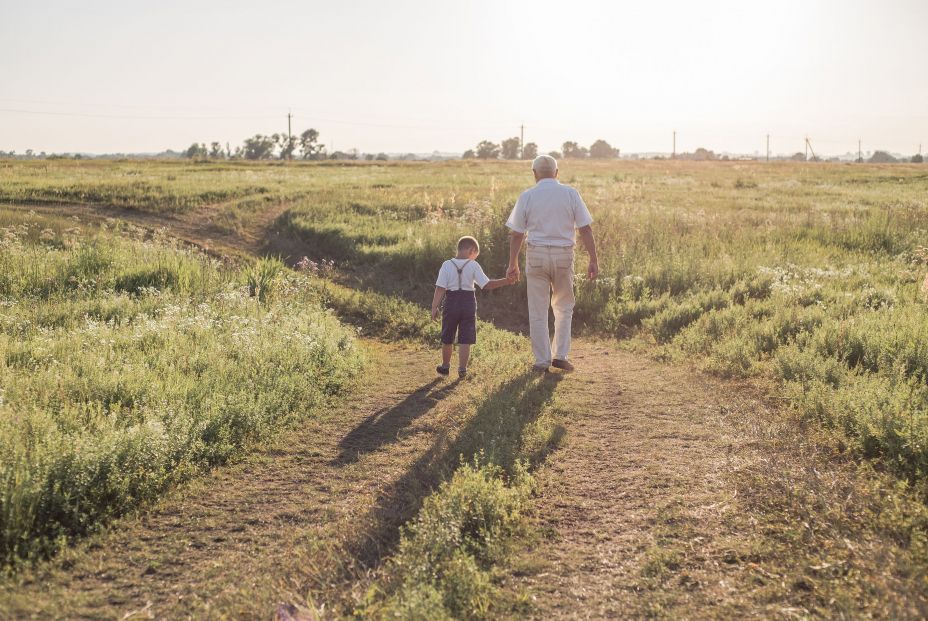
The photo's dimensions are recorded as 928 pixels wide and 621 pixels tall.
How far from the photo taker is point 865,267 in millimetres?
12117

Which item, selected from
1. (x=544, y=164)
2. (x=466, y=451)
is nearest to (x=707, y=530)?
(x=466, y=451)

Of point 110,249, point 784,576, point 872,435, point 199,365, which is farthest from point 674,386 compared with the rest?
point 110,249

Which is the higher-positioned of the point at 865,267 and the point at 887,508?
the point at 865,267

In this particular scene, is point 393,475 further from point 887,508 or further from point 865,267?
point 865,267

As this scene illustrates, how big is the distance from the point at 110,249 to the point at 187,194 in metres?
12.1

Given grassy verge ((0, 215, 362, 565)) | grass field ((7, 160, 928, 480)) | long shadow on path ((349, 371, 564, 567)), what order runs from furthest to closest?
grass field ((7, 160, 928, 480)) < grassy verge ((0, 215, 362, 565)) < long shadow on path ((349, 371, 564, 567))

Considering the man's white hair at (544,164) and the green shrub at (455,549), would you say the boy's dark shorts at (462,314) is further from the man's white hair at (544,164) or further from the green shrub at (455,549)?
the green shrub at (455,549)

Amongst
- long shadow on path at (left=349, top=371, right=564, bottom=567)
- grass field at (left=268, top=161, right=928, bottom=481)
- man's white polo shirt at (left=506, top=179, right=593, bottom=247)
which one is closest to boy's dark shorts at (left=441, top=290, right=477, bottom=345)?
long shadow on path at (left=349, top=371, right=564, bottom=567)

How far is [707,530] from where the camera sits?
14.5 ft

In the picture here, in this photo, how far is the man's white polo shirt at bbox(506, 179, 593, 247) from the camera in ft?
26.2

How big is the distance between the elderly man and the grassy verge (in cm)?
241

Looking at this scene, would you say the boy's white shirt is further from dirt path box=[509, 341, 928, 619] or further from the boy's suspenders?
dirt path box=[509, 341, 928, 619]

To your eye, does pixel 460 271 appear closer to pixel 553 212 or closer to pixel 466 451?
pixel 553 212

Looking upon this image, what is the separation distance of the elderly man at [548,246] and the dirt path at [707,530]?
1.85m
